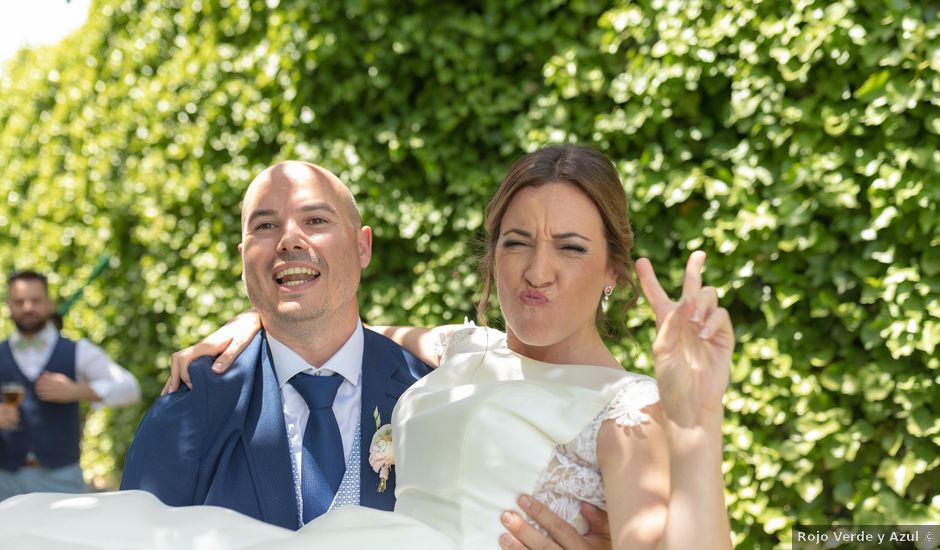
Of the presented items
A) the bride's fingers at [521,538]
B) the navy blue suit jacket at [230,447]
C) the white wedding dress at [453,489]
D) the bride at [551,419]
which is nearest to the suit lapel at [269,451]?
the navy blue suit jacket at [230,447]

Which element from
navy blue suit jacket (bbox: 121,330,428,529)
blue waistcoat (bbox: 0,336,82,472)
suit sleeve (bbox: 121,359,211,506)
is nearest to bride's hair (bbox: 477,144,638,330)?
navy blue suit jacket (bbox: 121,330,428,529)

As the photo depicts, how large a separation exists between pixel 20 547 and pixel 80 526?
0.11 meters

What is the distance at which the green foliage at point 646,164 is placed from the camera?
331 cm

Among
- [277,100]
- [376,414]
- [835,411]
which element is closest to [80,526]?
[376,414]

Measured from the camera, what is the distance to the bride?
1634 millimetres

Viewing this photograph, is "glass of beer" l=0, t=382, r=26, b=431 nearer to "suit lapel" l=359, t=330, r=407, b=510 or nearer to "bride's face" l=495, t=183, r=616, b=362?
"suit lapel" l=359, t=330, r=407, b=510

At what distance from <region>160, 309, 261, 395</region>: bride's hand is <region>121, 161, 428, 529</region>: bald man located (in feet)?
0.07

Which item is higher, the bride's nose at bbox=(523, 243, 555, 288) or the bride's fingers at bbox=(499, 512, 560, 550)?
the bride's nose at bbox=(523, 243, 555, 288)

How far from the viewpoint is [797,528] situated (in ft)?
11.7

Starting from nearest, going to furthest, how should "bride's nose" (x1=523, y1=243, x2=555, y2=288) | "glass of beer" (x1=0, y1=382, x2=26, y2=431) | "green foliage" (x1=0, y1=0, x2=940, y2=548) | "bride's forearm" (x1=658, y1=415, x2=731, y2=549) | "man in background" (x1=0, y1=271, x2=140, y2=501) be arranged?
"bride's forearm" (x1=658, y1=415, x2=731, y2=549) → "bride's nose" (x1=523, y1=243, x2=555, y2=288) → "green foliage" (x1=0, y1=0, x2=940, y2=548) → "glass of beer" (x1=0, y1=382, x2=26, y2=431) → "man in background" (x1=0, y1=271, x2=140, y2=501)

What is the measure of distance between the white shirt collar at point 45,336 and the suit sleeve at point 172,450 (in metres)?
3.39

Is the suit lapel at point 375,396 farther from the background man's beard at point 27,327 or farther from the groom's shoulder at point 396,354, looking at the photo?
the background man's beard at point 27,327

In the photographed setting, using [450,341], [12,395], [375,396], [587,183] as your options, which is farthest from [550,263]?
[12,395]

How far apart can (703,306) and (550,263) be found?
0.49m
